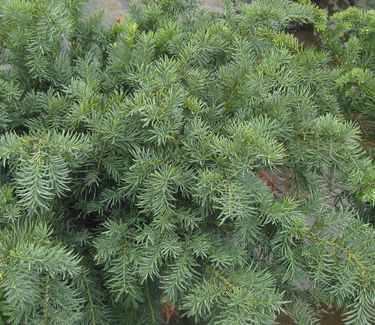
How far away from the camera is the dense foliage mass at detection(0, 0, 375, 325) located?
1150 mm

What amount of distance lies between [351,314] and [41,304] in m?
0.71

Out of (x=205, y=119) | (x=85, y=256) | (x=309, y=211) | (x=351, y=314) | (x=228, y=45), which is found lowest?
(x=85, y=256)

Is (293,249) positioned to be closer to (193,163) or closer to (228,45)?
(193,163)

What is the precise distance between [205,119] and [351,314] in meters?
0.59

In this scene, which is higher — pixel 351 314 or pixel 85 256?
pixel 351 314

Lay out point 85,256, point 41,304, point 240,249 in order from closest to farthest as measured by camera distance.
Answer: point 41,304, point 240,249, point 85,256

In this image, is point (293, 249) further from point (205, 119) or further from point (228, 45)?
point (228, 45)

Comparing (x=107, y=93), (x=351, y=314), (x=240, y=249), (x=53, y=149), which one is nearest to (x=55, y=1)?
(x=107, y=93)

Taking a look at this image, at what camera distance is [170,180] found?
120cm

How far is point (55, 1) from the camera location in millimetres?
1373

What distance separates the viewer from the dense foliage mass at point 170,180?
1.15m

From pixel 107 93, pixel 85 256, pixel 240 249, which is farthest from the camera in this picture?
pixel 107 93

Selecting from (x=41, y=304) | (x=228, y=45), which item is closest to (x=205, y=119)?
(x=228, y=45)

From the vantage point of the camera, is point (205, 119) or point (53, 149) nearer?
point (53, 149)
